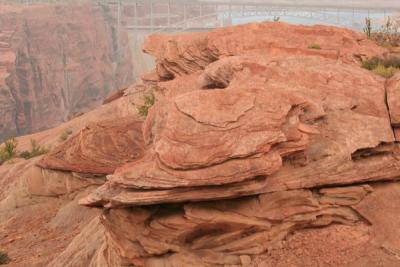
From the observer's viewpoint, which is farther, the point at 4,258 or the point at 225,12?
the point at 225,12

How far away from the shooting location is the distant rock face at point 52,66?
7212 centimetres

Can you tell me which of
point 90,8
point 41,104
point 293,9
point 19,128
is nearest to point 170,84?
point 19,128

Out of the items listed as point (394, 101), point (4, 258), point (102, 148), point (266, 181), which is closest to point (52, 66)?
point (102, 148)

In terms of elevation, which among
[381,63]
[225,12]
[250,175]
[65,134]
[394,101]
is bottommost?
[65,134]

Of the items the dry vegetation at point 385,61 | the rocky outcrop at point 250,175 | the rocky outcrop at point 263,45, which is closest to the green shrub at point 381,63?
the dry vegetation at point 385,61

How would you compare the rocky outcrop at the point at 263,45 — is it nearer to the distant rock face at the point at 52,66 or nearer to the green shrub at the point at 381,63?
the green shrub at the point at 381,63

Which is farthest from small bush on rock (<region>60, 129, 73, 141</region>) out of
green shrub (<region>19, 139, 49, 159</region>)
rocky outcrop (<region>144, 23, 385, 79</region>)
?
rocky outcrop (<region>144, 23, 385, 79</region>)

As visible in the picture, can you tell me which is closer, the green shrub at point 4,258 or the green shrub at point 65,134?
the green shrub at point 4,258

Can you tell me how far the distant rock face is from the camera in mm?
72125

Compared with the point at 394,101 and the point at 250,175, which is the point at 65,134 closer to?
the point at 394,101

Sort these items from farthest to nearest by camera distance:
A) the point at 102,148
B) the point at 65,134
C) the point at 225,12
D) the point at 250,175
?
the point at 225,12, the point at 65,134, the point at 102,148, the point at 250,175

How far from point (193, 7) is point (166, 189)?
421 ft

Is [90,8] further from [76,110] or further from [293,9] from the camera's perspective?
[293,9]

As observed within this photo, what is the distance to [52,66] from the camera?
82125 millimetres
